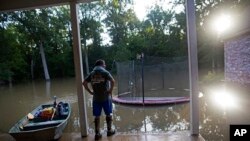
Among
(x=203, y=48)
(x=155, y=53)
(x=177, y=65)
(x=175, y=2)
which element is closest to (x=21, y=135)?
(x=177, y=65)

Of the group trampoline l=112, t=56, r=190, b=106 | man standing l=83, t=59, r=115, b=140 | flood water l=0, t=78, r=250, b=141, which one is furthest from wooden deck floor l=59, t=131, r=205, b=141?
trampoline l=112, t=56, r=190, b=106

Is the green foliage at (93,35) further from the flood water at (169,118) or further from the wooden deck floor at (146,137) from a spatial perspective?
the wooden deck floor at (146,137)

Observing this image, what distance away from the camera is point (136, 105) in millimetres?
11156

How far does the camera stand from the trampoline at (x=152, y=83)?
11.7 metres

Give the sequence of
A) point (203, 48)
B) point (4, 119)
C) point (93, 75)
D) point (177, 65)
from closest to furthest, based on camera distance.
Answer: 1. point (93, 75)
2. point (4, 119)
3. point (177, 65)
4. point (203, 48)

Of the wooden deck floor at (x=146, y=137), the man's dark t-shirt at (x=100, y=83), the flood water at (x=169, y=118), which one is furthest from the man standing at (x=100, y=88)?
the flood water at (x=169, y=118)

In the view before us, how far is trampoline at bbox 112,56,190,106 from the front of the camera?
38.4 ft

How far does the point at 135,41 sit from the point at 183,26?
5.19 meters

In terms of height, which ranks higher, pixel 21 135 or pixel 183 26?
pixel 183 26

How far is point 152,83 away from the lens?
14.8m

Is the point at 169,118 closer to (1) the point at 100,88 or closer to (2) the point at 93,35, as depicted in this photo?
(1) the point at 100,88

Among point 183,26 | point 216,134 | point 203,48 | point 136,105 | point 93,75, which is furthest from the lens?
point 183,26

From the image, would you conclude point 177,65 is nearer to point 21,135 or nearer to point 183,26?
point 21,135

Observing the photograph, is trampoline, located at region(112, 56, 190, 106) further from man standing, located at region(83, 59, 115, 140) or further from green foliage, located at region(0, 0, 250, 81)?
green foliage, located at region(0, 0, 250, 81)
